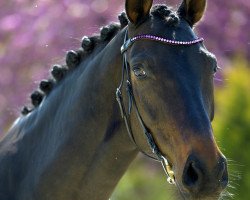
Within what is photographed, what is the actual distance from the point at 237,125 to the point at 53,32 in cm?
336

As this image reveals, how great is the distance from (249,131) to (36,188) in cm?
347

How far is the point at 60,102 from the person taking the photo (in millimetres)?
4035

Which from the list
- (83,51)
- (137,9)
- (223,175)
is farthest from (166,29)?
(223,175)

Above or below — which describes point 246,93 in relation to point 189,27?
below

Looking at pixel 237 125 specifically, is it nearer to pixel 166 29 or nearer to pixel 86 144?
pixel 86 144

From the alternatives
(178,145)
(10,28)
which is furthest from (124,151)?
(10,28)

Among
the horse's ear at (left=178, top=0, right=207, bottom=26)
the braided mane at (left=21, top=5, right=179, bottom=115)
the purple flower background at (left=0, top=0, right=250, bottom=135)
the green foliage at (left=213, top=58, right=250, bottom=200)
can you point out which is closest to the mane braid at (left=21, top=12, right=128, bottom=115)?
the braided mane at (left=21, top=5, right=179, bottom=115)

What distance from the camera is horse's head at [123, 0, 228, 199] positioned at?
3258mm

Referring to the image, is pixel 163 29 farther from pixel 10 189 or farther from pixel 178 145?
pixel 10 189

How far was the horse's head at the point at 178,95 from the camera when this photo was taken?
3.26 m

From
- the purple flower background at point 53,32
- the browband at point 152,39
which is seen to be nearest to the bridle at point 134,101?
the browband at point 152,39

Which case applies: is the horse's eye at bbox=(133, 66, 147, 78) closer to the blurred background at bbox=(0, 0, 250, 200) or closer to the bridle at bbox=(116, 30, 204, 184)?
the bridle at bbox=(116, 30, 204, 184)

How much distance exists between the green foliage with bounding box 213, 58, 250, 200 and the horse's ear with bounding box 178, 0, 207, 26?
308cm

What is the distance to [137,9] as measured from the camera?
365cm
